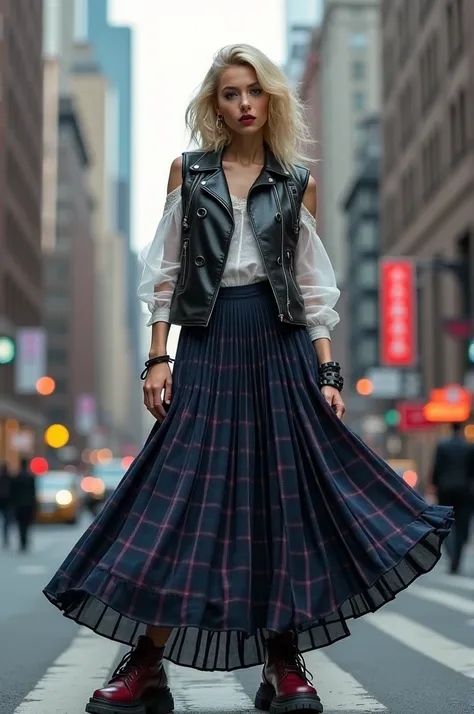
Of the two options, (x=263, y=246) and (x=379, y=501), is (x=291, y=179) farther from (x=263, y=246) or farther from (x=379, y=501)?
(x=379, y=501)

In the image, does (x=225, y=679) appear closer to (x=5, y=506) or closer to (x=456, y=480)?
(x=456, y=480)

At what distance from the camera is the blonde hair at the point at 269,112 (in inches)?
197

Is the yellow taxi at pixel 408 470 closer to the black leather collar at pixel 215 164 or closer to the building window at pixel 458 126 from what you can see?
the building window at pixel 458 126

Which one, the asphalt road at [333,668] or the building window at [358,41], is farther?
the building window at [358,41]

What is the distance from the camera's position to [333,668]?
6.79m

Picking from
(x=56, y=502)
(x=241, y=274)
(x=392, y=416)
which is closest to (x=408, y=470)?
(x=392, y=416)

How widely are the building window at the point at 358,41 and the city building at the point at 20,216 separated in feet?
135

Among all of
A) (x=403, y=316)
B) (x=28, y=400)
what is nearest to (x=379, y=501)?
(x=403, y=316)

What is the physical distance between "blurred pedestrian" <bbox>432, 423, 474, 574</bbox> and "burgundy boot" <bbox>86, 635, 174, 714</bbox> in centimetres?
1131

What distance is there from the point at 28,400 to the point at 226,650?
73.8m

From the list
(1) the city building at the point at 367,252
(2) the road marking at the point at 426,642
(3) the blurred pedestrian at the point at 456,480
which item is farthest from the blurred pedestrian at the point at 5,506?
(1) the city building at the point at 367,252

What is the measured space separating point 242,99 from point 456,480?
1140 cm

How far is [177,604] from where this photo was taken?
4.34 m

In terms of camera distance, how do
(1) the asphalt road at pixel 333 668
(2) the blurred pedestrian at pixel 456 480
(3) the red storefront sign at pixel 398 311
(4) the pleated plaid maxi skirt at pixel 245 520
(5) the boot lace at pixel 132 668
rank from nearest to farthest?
(4) the pleated plaid maxi skirt at pixel 245 520 < (5) the boot lace at pixel 132 668 < (1) the asphalt road at pixel 333 668 < (2) the blurred pedestrian at pixel 456 480 < (3) the red storefront sign at pixel 398 311
